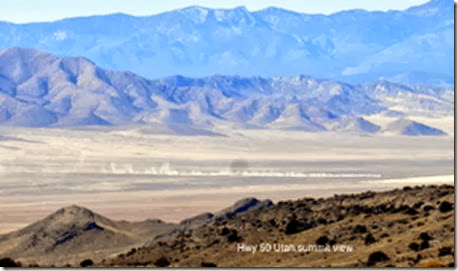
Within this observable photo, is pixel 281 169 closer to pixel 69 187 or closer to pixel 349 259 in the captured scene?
pixel 69 187

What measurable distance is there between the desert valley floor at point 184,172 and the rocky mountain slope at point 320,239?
3398 centimetres

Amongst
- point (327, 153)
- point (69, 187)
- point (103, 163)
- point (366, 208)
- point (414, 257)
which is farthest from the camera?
point (327, 153)

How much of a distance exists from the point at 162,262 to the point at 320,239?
14.8 feet

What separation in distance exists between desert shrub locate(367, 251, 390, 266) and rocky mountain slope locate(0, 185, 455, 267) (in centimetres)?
3

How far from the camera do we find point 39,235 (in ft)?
191

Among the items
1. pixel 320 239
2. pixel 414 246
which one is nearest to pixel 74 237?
pixel 320 239

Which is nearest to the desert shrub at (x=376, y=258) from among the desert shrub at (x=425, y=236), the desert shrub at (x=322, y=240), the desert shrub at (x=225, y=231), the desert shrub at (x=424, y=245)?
the desert shrub at (x=424, y=245)

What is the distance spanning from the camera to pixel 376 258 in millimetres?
28953

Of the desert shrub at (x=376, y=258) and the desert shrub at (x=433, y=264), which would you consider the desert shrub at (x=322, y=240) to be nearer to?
the desert shrub at (x=376, y=258)

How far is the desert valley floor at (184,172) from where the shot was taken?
95.9 metres

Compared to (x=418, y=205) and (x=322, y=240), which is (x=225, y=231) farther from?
(x=322, y=240)

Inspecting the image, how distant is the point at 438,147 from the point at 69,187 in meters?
86.0

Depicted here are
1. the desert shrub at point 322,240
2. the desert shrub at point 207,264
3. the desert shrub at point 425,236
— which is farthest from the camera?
the desert shrub at point 322,240

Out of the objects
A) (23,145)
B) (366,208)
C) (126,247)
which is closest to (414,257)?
(366,208)
